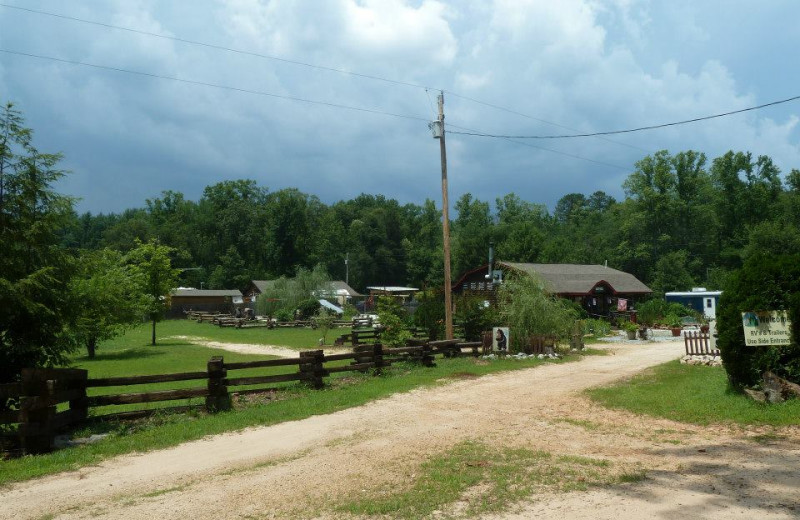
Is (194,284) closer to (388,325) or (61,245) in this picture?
(388,325)

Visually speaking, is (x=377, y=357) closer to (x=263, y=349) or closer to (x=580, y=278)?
(x=263, y=349)

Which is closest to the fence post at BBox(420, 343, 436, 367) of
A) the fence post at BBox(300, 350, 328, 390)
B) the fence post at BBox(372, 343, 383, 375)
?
the fence post at BBox(372, 343, 383, 375)

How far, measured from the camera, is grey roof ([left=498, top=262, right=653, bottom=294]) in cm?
4166

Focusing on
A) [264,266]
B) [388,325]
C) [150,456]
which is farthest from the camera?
[264,266]

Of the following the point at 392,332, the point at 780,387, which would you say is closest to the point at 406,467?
the point at 780,387

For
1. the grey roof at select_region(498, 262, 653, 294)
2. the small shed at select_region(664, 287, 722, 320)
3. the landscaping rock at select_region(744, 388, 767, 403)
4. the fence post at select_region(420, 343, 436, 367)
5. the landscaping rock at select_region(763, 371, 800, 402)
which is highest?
the grey roof at select_region(498, 262, 653, 294)

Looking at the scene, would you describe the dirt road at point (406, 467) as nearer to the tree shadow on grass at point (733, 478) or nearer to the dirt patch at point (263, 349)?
the tree shadow on grass at point (733, 478)

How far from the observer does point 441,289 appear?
1097 inches

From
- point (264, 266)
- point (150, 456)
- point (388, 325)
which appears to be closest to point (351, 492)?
point (150, 456)

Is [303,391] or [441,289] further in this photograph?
[441,289]

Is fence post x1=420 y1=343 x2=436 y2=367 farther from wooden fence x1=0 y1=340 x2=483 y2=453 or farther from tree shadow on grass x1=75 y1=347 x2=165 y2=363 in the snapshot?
tree shadow on grass x1=75 y1=347 x2=165 y2=363

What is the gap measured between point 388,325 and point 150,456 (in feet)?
41.7

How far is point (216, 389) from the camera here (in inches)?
474

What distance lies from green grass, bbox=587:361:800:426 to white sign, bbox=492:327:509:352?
20.7 feet
